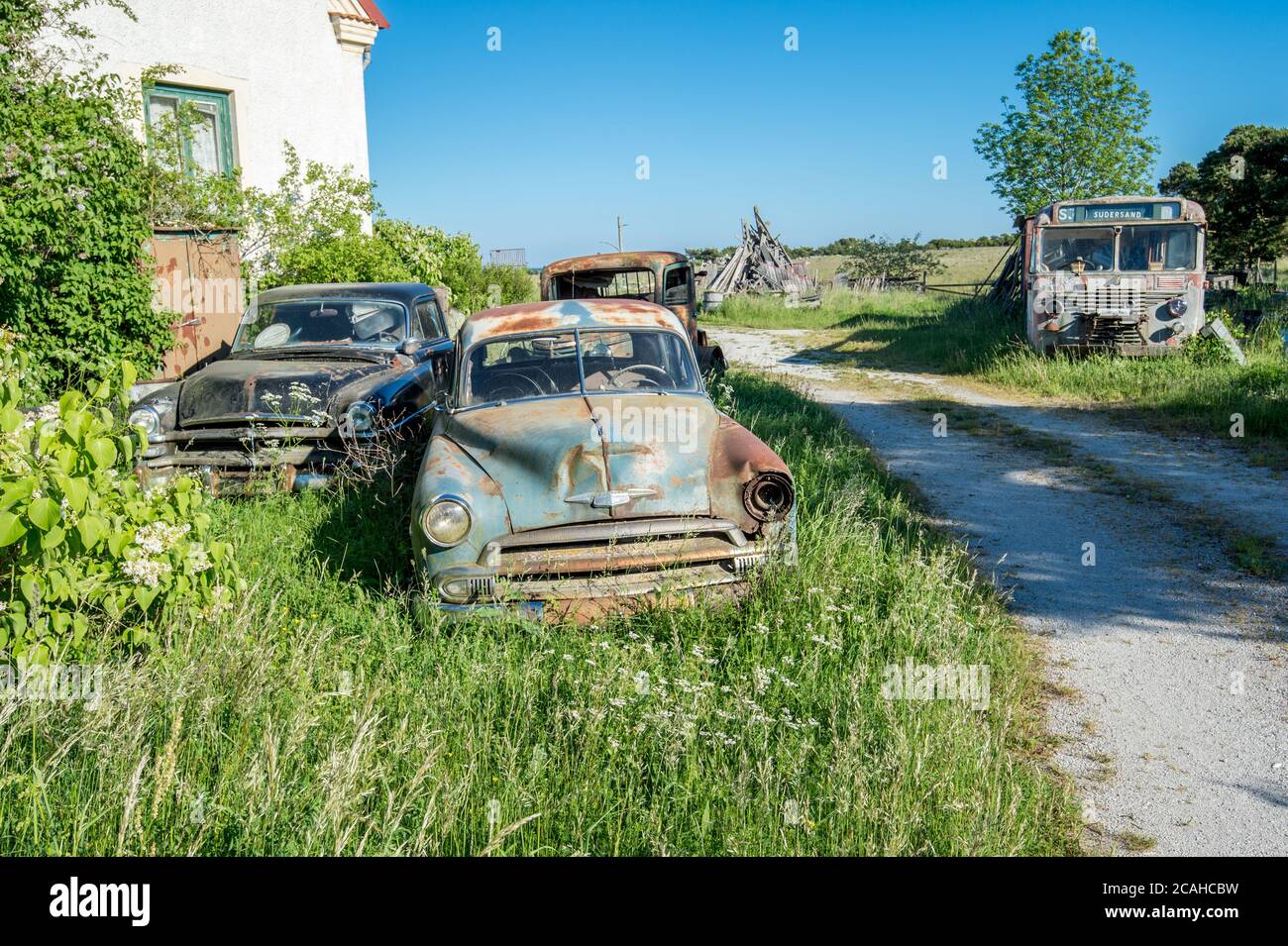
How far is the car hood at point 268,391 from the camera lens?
7008 millimetres

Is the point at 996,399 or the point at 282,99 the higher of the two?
the point at 282,99

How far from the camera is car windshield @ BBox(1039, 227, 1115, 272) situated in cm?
1373

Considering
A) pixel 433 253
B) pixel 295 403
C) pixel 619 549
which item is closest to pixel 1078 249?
pixel 433 253

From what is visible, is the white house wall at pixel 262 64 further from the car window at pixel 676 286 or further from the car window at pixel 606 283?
the car window at pixel 676 286

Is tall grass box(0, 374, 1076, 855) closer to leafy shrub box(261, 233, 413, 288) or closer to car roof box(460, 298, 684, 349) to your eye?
car roof box(460, 298, 684, 349)

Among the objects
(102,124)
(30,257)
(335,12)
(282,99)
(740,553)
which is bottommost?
(740,553)

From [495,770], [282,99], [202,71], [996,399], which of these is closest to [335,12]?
[282,99]

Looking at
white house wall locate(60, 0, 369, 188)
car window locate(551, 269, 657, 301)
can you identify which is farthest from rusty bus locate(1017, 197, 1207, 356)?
white house wall locate(60, 0, 369, 188)

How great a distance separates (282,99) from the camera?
13.6 metres

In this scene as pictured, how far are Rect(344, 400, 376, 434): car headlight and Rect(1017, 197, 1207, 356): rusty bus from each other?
1021 cm
